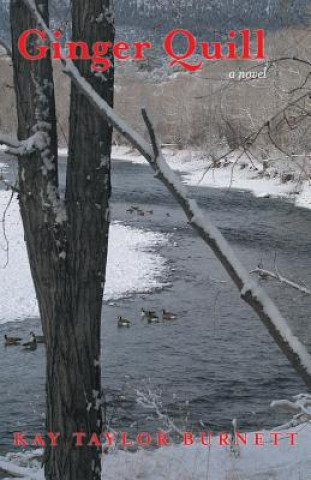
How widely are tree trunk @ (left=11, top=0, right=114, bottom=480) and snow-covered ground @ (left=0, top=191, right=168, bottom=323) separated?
27.9 feet

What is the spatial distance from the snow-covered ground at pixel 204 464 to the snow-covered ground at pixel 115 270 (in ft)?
21.2

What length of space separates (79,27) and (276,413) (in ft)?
20.0

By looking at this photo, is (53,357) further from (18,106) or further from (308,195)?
Answer: (308,195)

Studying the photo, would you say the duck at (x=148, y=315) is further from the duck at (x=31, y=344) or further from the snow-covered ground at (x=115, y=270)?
the duck at (x=31, y=344)

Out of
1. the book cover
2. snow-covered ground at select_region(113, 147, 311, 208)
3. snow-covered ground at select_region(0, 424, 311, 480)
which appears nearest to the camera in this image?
the book cover

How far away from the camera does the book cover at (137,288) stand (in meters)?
2.66

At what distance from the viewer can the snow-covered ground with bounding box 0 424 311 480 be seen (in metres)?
4.95

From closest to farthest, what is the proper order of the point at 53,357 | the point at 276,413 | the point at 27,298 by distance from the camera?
the point at 53,357, the point at 276,413, the point at 27,298

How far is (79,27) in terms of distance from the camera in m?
2.67

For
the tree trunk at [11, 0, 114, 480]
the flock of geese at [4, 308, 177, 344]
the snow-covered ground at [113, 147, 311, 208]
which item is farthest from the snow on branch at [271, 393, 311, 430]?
the snow-covered ground at [113, 147, 311, 208]

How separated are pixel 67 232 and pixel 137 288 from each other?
11.0 metres

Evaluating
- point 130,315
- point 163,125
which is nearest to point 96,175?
point 130,315

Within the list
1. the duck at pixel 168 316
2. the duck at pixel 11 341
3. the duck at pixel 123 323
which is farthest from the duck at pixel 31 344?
the duck at pixel 168 316

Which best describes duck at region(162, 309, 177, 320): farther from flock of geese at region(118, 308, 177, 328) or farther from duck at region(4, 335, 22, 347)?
duck at region(4, 335, 22, 347)
